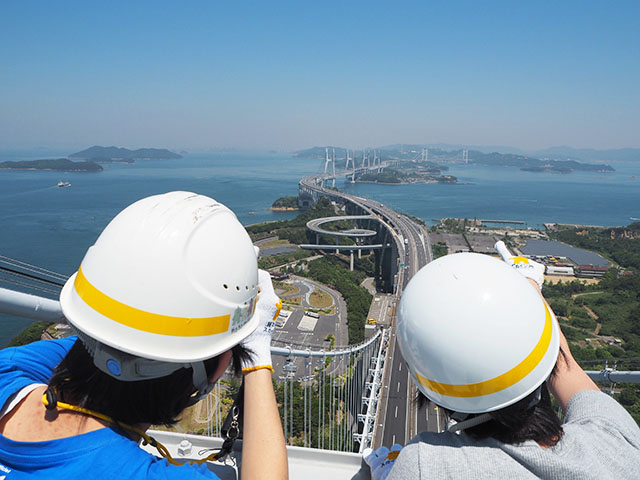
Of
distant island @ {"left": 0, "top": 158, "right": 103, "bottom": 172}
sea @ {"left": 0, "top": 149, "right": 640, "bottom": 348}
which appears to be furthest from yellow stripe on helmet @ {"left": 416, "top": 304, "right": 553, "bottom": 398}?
distant island @ {"left": 0, "top": 158, "right": 103, "bottom": 172}

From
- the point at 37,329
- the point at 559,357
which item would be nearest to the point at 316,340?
the point at 37,329

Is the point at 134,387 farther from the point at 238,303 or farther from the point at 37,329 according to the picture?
the point at 37,329

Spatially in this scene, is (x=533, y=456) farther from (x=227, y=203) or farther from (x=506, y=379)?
(x=227, y=203)

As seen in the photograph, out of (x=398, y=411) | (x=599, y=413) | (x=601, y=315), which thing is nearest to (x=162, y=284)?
(x=599, y=413)

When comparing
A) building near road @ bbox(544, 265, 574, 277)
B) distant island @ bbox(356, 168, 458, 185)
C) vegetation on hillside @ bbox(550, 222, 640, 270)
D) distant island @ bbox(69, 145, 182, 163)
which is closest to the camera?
building near road @ bbox(544, 265, 574, 277)

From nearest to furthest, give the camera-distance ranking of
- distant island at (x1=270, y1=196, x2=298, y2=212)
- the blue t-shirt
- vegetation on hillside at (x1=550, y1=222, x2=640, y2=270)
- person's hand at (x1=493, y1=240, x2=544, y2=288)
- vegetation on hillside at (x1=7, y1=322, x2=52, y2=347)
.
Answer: the blue t-shirt < person's hand at (x1=493, y1=240, x2=544, y2=288) < vegetation on hillside at (x1=7, y1=322, x2=52, y2=347) < vegetation on hillside at (x1=550, y1=222, x2=640, y2=270) < distant island at (x1=270, y1=196, x2=298, y2=212)

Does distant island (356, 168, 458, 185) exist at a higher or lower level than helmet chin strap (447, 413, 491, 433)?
lower

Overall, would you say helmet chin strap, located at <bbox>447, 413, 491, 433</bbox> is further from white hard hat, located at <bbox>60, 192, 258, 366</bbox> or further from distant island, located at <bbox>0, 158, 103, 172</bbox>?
distant island, located at <bbox>0, 158, 103, 172</bbox>

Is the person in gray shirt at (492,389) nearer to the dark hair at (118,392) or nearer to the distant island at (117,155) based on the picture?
the dark hair at (118,392)

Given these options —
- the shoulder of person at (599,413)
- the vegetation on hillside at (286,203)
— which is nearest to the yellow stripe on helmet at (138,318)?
the shoulder of person at (599,413)
